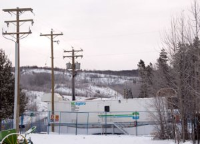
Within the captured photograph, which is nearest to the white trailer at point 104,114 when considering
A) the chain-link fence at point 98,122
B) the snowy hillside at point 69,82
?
the chain-link fence at point 98,122

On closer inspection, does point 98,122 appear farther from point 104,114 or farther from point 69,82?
point 69,82

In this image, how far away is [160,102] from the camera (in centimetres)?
2075

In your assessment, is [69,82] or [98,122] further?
[69,82]

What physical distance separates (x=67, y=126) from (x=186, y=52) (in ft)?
69.1

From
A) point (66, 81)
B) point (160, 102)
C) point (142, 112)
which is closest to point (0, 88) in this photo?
point (142, 112)

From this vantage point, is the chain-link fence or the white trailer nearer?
the chain-link fence

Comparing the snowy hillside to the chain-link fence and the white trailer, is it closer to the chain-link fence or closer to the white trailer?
the white trailer

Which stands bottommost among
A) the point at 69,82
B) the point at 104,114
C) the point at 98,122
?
the point at 98,122

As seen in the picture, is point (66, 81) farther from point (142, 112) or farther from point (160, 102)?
point (160, 102)

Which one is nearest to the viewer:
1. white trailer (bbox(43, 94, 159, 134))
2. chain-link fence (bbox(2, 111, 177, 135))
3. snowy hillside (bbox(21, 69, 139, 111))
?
chain-link fence (bbox(2, 111, 177, 135))

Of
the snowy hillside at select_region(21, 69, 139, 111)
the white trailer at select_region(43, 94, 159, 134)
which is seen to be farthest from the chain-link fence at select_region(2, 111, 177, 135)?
the snowy hillside at select_region(21, 69, 139, 111)

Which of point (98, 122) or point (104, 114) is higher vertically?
point (104, 114)

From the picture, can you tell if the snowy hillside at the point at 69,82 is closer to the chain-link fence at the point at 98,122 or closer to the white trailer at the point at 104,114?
the white trailer at the point at 104,114

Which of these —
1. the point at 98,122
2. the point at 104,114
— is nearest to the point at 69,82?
the point at 98,122
